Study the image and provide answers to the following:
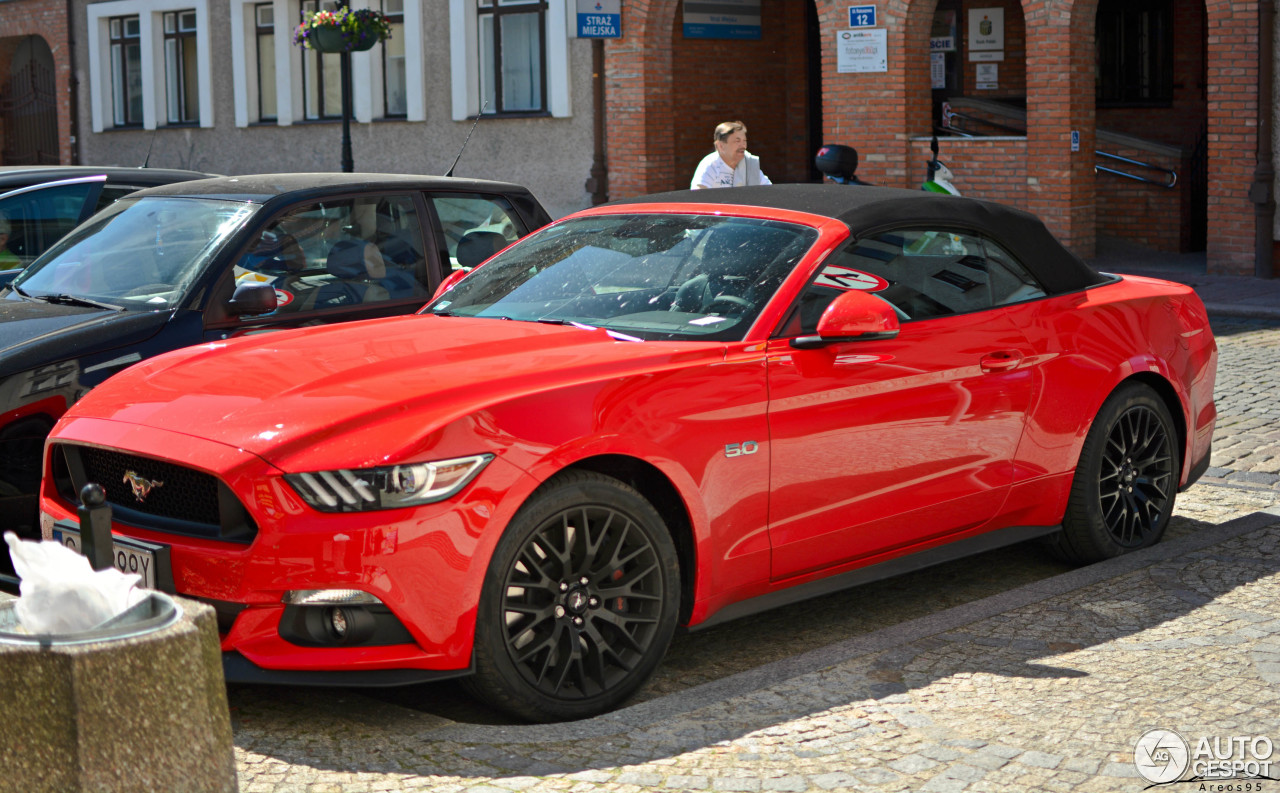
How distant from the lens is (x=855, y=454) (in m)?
5.32

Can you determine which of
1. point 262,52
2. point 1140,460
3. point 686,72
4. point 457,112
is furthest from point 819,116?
point 1140,460

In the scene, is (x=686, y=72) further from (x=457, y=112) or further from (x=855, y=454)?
(x=855, y=454)

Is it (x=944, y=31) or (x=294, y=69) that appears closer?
(x=944, y=31)

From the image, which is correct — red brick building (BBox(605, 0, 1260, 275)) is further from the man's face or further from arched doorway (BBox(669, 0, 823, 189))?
the man's face

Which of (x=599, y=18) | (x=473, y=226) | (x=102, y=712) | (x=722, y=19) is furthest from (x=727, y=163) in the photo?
(x=722, y=19)

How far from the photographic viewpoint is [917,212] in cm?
588

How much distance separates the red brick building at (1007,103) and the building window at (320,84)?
614cm

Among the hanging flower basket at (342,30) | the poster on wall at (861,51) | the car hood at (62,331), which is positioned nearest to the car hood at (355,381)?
the car hood at (62,331)

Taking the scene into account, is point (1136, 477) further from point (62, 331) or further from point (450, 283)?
point (62, 331)

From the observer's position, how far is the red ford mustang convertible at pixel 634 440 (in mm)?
4359

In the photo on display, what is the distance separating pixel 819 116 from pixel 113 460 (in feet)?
73.1

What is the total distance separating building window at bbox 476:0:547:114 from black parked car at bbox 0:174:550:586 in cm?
1675

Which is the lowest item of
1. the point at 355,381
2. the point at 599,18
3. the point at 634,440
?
the point at 634,440

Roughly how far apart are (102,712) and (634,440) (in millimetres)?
1887
